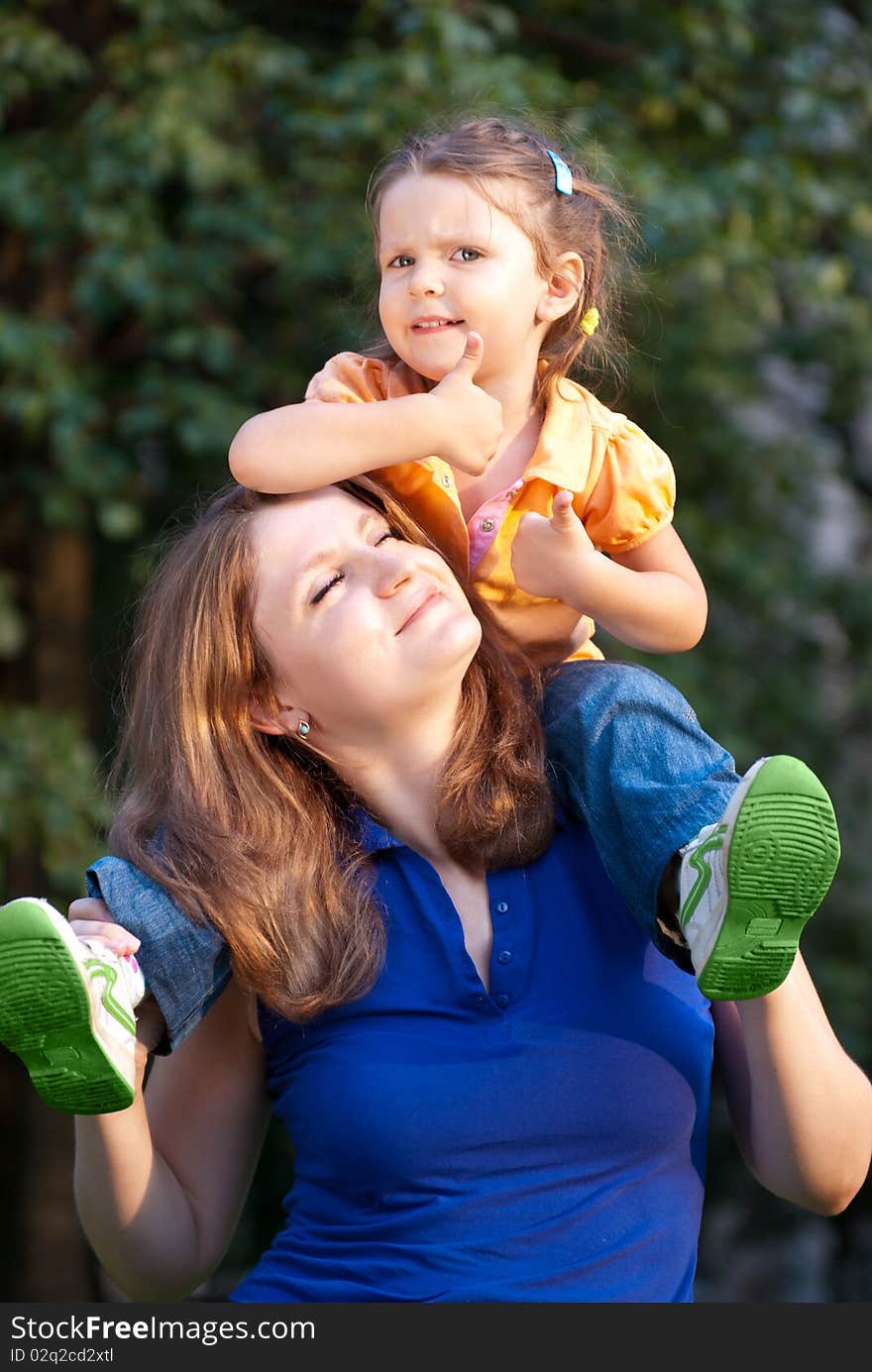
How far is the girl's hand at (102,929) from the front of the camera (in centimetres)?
158

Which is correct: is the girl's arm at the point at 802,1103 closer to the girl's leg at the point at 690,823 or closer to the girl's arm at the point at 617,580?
the girl's leg at the point at 690,823

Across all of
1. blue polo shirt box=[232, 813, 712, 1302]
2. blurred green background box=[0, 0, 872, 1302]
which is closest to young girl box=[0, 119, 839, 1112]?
blue polo shirt box=[232, 813, 712, 1302]

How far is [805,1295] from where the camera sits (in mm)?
6207

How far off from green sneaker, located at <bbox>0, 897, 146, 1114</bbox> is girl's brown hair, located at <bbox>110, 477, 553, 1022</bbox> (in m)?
0.18

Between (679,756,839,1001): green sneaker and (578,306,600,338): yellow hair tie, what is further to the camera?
(578,306,600,338): yellow hair tie

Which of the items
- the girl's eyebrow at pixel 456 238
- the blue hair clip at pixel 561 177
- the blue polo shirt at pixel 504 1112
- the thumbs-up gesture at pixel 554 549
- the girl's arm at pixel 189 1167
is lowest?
the girl's arm at pixel 189 1167

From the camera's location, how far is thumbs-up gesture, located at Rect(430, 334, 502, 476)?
69.2 inches

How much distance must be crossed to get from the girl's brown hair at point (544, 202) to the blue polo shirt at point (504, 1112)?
0.66 meters

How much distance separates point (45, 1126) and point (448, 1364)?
127 inches

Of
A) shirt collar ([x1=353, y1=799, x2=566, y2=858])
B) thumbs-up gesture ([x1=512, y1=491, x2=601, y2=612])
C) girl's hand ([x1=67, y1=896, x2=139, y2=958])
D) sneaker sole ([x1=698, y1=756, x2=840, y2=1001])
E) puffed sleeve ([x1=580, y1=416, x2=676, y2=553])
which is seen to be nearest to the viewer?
sneaker sole ([x1=698, y1=756, x2=840, y2=1001])

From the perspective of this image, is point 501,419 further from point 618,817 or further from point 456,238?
point 618,817

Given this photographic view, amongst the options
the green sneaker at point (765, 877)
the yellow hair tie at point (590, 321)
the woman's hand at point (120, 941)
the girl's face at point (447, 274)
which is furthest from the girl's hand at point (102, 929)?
the yellow hair tie at point (590, 321)

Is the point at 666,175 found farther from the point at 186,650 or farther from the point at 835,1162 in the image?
the point at 835,1162

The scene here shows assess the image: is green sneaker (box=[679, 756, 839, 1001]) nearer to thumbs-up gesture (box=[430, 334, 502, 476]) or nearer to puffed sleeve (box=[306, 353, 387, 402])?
thumbs-up gesture (box=[430, 334, 502, 476])
